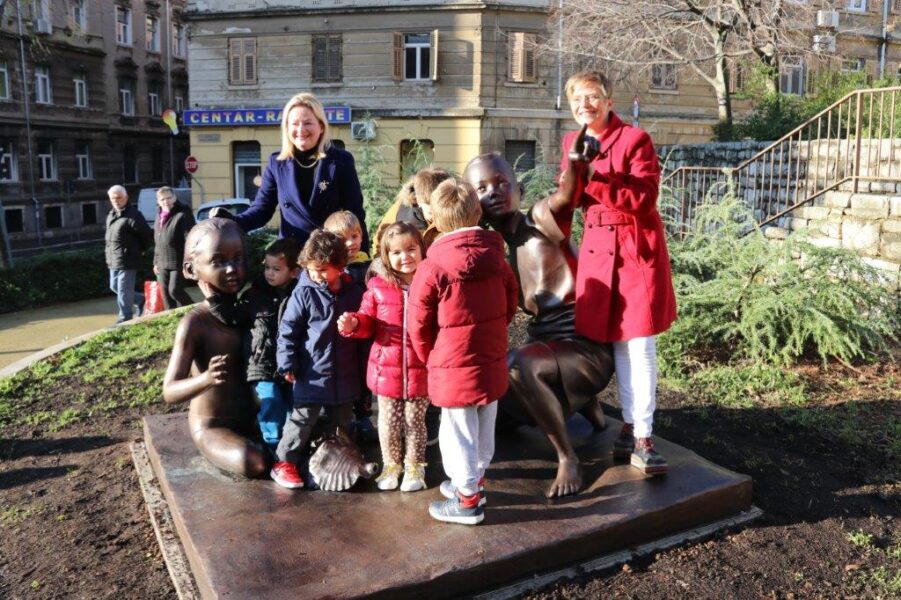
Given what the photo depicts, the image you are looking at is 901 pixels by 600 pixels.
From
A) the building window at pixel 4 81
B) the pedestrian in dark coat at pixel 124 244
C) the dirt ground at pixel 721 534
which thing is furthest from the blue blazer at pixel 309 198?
the building window at pixel 4 81

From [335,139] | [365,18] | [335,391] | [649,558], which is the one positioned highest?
[365,18]

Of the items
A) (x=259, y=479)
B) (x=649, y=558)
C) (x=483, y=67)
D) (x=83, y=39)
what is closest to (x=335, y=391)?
(x=259, y=479)

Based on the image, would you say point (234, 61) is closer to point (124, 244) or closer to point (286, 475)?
point (124, 244)

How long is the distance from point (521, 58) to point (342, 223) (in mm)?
20085

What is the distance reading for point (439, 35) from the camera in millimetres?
22875

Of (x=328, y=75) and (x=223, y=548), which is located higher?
(x=328, y=75)

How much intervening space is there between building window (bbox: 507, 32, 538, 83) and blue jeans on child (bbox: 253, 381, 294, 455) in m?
20.2

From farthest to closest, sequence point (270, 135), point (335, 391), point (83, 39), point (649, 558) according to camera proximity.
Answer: point (83, 39)
point (270, 135)
point (335, 391)
point (649, 558)

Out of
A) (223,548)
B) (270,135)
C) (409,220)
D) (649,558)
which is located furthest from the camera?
(270,135)

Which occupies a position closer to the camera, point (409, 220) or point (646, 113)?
point (409, 220)

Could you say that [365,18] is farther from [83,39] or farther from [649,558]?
[649,558]

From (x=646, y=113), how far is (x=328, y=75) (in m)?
9.30

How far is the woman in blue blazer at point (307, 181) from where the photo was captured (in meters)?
4.18

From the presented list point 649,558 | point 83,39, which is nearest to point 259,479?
point 649,558
